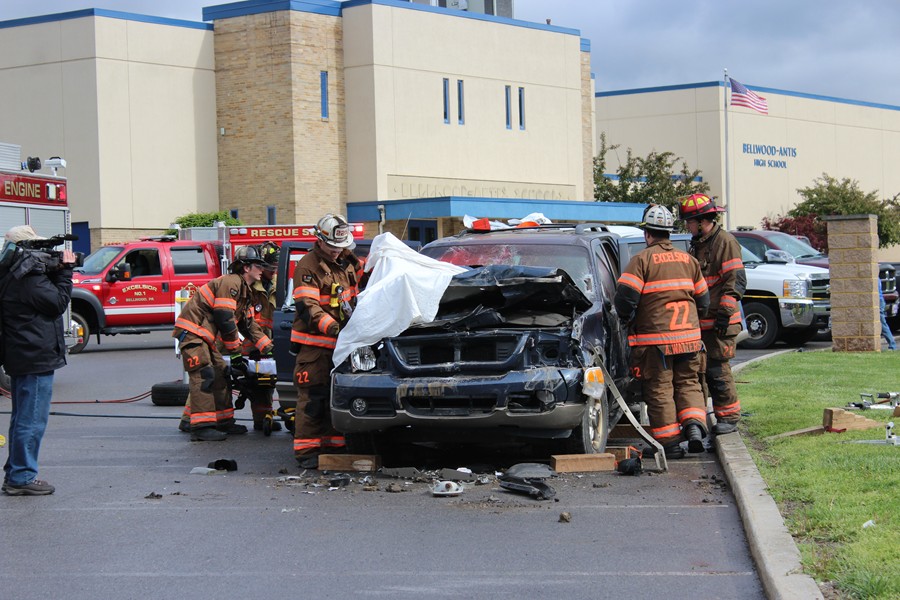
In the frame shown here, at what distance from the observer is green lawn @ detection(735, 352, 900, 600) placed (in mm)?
5523

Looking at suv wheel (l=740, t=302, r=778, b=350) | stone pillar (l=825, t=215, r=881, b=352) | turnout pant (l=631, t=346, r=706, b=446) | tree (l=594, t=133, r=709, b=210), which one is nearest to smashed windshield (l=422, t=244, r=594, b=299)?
turnout pant (l=631, t=346, r=706, b=446)

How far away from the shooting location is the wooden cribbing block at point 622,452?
9.36 meters

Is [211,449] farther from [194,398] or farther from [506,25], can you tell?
[506,25]

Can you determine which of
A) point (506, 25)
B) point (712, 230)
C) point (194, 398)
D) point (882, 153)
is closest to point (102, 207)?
point (506, 25)

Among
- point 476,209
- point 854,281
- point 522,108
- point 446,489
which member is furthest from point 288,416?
point 522,108

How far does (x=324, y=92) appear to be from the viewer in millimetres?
41938

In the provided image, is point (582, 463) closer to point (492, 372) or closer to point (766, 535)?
point (492, 372)

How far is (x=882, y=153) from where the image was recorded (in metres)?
72.2

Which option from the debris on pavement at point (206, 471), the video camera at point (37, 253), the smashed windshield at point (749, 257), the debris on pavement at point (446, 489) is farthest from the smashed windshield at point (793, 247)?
the video camera at point (37, 253)

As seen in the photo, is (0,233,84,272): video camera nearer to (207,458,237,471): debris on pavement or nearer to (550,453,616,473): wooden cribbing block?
(207,458,237,471): debris on pavement

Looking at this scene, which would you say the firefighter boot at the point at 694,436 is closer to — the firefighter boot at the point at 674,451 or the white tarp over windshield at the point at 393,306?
the firefighter boot at the point at 674,451

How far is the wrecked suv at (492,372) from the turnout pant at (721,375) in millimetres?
1019

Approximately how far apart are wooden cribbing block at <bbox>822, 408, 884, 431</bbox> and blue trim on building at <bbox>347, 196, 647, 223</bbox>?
28.9 metres

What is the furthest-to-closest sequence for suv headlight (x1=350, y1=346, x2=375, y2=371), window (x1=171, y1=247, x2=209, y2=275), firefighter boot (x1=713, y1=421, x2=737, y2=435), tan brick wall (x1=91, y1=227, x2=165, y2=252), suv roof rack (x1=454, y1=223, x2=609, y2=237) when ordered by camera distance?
tan brick wall (x1=91, y1=227, x2=165, y2=252) → window (x1=171, y1=247, x2=209, y2=275) → suv roof rack (x1=454, y1=223, x2=609, y2=237) → firefighter boot (x1=713, y1=421, x2=737, y2=435) → suv headlight (x1=350, y1=346, x2=375, y2=371)
